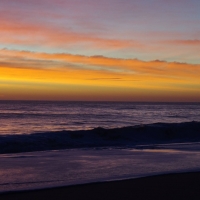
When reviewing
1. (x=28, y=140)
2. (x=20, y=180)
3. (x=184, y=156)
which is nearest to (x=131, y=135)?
(x=28, y=140)

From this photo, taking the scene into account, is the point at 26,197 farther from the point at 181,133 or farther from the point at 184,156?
the point at 181,133

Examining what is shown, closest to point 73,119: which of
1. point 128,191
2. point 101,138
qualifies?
point 101,138

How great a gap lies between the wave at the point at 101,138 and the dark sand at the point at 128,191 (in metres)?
9.41

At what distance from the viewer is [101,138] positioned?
2111cm

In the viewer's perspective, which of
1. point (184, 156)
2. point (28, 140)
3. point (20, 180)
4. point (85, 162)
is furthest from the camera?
point (28, 140)

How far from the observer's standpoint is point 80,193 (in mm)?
6512

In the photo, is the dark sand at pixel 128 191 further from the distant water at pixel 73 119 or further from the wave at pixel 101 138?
the distant water at pixel 73 119

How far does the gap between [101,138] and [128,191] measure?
1444cm

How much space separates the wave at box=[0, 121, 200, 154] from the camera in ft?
56.2

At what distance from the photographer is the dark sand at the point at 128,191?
20.5 feet

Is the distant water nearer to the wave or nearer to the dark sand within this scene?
the wave

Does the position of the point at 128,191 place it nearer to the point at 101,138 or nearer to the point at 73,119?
the point at 101,138

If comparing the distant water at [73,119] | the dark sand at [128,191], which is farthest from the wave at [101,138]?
the dark sand at [128,191]

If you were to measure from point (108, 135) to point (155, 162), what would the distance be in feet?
36.7
